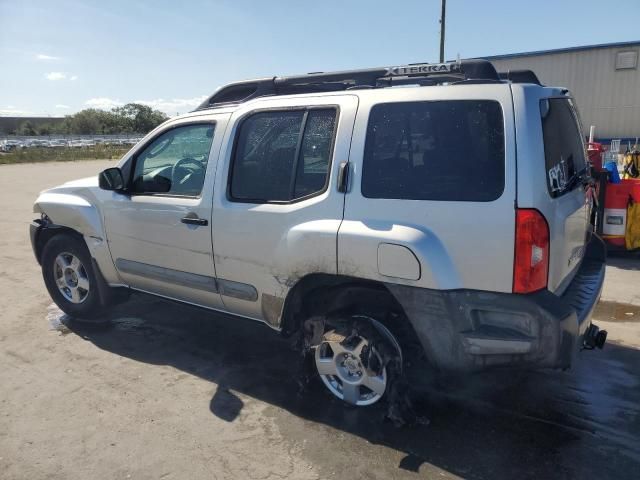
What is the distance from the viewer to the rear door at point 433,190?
2.62 m

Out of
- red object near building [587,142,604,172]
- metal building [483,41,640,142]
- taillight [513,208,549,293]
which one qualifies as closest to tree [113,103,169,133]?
metal building [483,41,640,142]

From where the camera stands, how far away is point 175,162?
13.7ft

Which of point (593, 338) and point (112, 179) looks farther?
point (112, 179)

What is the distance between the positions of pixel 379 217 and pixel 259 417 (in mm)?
1516

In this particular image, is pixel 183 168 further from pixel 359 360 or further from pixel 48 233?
pixel 359 360

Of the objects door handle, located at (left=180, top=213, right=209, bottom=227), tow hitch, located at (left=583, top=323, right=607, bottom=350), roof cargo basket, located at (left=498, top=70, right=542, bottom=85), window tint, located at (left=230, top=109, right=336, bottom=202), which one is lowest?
tow hitch, located at (left=583, top=323, right=607, bottom=350)

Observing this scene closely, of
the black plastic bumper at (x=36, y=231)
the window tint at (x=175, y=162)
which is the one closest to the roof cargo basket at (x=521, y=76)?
the window tint at (x=175, y=162)

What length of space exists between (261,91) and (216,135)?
508 millimetres

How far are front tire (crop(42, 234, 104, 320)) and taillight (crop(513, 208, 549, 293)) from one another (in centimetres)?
370

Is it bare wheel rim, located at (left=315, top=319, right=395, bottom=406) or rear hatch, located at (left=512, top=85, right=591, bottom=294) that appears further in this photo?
bare wheel rim, located at (left=315, top=319, right=395, bottom=406)

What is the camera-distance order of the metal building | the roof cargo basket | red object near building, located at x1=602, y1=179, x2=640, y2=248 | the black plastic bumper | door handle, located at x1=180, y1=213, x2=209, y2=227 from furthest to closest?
the metal building → red object near building, located at x1=602, y1=179, x2=640, y2=248 → the black plastic bumper → door handle, located at x1=180, y1=213, x2=209, y2=227 → the roof cargo basket

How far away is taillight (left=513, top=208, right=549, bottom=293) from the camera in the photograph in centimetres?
255

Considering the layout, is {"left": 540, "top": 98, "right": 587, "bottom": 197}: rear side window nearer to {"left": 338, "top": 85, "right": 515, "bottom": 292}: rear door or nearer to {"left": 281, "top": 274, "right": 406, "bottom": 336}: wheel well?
{"left": 338, "top": 85, "right": 515, "bottom": 292}: rear door

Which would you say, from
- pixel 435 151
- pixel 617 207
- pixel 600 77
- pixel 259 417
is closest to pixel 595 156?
pixel 617 207
